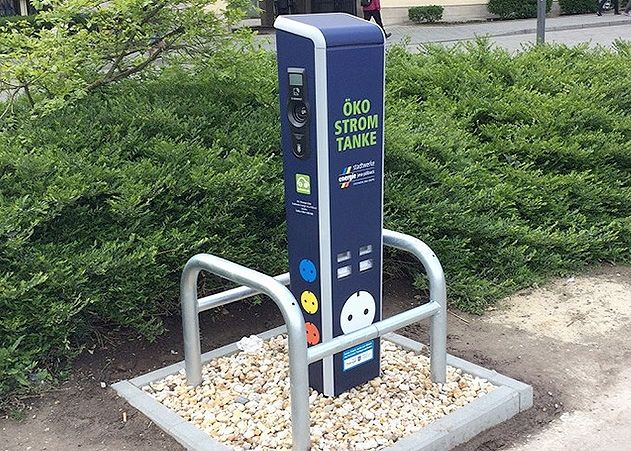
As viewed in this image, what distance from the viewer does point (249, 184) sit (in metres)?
4.04

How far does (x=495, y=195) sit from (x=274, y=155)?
161cm

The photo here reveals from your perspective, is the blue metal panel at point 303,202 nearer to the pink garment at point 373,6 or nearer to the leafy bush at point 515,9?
the pink garment at point 373,6

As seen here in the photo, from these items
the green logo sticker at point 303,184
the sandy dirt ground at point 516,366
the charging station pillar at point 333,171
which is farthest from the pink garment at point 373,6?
the green logo sticker at point 303,184

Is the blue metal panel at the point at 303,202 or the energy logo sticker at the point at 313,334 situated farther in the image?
the energy logo sticker at the point at 313,334

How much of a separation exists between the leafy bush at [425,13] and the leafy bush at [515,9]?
2788 mm

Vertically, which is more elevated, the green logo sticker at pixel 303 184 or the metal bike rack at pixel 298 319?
the green logo sticker at pixel 303 184

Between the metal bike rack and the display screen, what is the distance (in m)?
0.78

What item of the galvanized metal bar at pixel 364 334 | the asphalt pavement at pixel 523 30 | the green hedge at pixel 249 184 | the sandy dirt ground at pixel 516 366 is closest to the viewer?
the galvanized metal bar at pixel 364 334

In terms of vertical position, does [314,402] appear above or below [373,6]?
below

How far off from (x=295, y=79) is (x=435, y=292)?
1.14 meters

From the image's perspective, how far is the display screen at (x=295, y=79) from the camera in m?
3.07

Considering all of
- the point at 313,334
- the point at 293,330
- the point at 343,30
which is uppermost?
the point at 343,30

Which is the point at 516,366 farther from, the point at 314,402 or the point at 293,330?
the point at 293,330

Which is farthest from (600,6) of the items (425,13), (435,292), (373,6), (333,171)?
(333,171)
